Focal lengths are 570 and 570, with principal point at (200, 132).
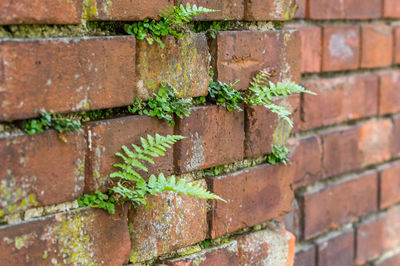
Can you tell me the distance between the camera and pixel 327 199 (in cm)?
228

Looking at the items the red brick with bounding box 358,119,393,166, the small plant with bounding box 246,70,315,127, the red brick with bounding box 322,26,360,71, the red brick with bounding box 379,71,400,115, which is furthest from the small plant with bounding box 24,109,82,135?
the red brick with bounding box 379,71,400,115

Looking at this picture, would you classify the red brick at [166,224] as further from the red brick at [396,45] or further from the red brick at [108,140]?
the red brick at [396,45]

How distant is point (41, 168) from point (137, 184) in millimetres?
229

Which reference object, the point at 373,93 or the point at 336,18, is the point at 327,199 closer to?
the point at 373,93

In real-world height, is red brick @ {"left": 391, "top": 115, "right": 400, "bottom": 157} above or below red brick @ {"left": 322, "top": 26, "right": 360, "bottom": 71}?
below

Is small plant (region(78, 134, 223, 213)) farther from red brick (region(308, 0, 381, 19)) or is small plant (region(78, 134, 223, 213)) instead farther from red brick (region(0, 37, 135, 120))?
red brick (region(308, 0, 381, 19))

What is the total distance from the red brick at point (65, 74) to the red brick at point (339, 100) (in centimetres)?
109

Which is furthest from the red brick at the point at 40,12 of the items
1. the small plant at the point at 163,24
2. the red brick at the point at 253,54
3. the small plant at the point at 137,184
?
the red brick at the point at 253,54

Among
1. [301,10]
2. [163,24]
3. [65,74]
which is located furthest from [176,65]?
[301,10]

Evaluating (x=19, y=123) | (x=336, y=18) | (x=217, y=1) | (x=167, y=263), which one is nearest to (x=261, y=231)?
(x=167, y=263)

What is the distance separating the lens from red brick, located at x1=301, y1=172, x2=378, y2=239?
2209 millimetres

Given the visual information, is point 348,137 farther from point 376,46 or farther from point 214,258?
point 214,258

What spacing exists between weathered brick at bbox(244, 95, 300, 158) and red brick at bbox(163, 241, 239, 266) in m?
0.26

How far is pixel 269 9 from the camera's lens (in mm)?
1571
